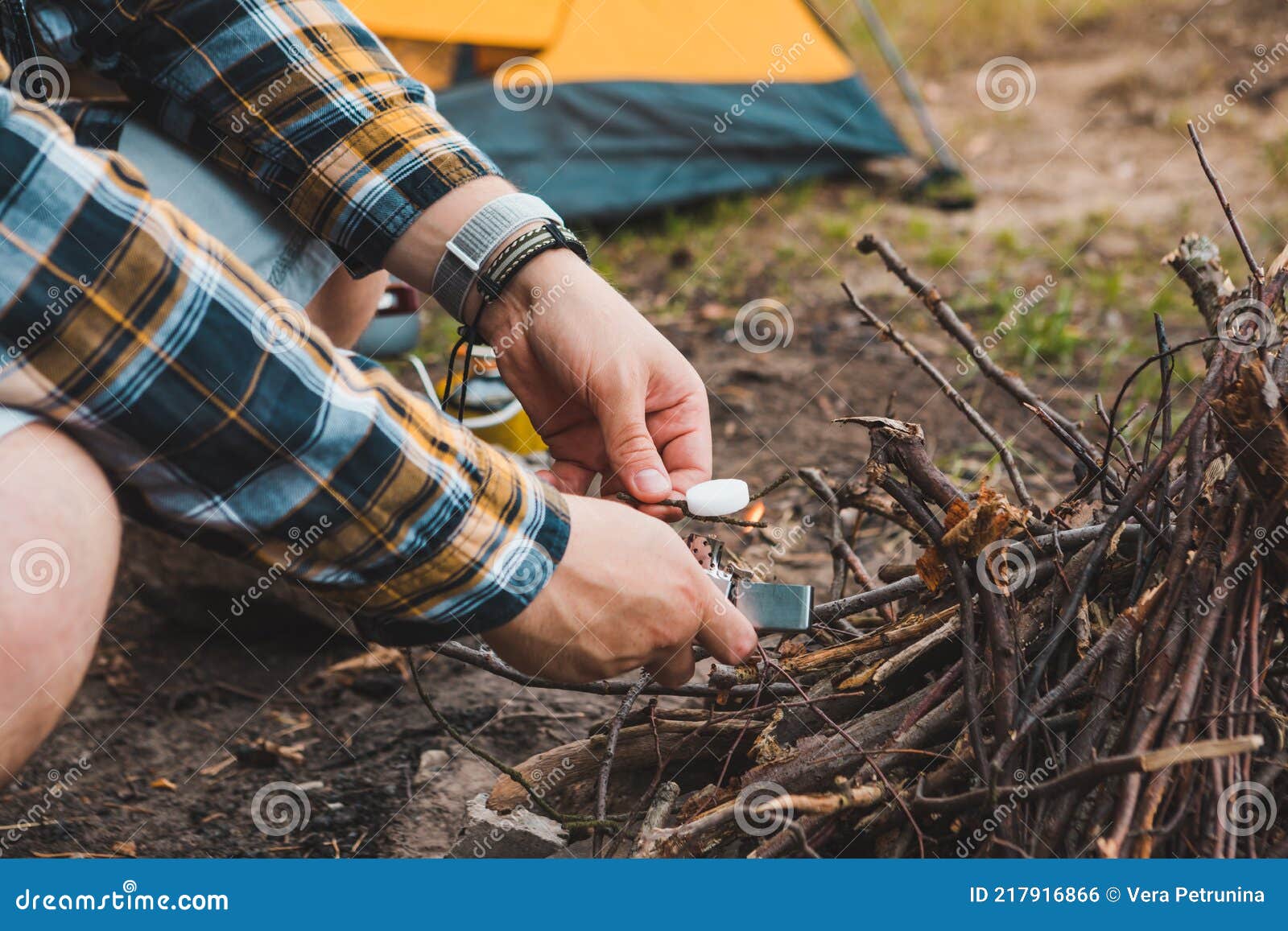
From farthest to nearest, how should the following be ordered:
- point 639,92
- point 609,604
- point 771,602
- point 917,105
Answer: point 917,105 < point 639,92 < point 771,602 < point 609,604

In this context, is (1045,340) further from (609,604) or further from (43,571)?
(43,571)

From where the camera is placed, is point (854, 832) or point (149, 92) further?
point (149, 92)

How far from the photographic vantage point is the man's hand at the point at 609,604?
109 cm

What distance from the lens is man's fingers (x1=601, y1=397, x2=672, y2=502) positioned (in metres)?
1.38

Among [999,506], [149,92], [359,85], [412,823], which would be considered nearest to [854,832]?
[999,506]

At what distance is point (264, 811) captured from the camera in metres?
1.73

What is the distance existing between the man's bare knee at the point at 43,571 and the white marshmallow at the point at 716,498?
0.66 metres

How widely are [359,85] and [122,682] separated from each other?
4.09 feet

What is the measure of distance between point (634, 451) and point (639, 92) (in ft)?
11.1

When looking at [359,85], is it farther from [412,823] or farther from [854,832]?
[854,832]

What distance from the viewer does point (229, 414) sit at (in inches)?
38.8

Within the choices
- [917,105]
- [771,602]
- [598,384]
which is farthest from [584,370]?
[917,105]

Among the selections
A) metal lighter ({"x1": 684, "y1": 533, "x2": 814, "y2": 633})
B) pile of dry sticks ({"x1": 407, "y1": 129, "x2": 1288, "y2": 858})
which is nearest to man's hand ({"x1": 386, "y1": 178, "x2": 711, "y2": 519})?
metal lighter ({"x1": 684, "y1": 533, "x2": 814, "y2": 633})
